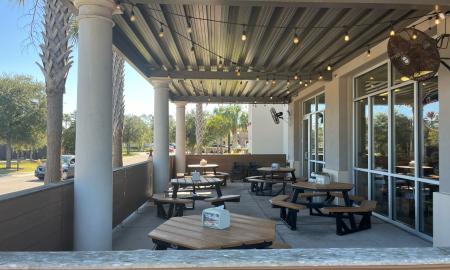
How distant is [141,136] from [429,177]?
155 ft

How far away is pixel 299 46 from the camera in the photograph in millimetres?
7273

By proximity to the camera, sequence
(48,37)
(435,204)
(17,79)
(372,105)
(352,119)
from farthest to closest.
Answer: (17,79)
(352,119)
(372,105)
(48,37)
(435,204)

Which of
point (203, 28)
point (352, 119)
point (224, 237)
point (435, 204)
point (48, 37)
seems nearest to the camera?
point (224, 237)

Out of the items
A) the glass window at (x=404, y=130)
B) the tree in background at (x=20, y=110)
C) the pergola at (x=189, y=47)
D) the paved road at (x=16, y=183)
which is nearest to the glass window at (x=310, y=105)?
the pergola at (x=189, y=47)

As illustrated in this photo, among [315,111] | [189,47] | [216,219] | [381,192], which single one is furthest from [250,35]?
[315,111]

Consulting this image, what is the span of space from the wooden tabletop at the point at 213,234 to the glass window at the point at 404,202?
10.7 feet

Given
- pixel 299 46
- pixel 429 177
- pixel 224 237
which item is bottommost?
pixel 224 237

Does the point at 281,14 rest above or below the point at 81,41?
above

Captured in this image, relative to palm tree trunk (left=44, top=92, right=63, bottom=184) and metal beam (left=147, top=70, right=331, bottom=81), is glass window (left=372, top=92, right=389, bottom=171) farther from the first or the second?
palm tree trunk (left=44, top=92, right=63, bottom=184)

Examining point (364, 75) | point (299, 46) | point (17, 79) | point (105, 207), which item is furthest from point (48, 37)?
point (17, 79)

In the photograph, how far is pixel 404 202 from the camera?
6.27 meters

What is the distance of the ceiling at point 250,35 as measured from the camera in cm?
529

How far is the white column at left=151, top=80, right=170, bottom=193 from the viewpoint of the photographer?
948cm

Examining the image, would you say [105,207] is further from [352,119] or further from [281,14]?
[352,119]
